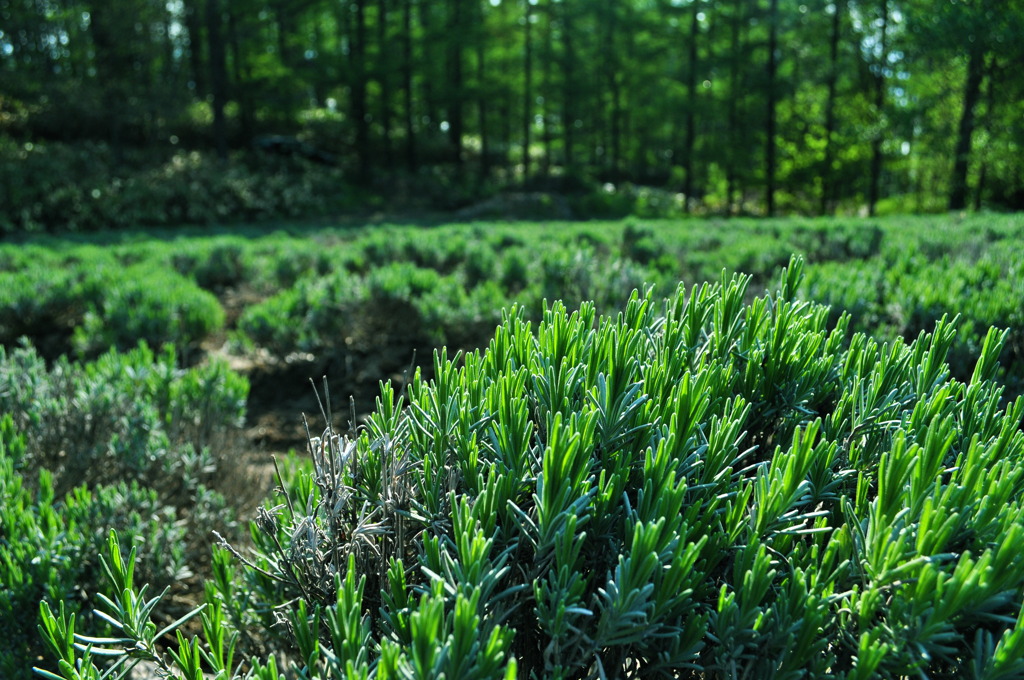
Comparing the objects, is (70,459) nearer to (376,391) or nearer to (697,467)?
(376,391)

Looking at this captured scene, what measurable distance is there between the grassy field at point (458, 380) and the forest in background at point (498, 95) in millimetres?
13492

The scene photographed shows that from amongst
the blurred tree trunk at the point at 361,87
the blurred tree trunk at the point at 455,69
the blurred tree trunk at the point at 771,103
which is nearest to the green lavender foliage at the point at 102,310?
the blurred tree trunk at the point at 361,87

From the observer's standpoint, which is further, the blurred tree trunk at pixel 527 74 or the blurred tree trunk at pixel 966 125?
the blurred tree trunk at pixel 527 74

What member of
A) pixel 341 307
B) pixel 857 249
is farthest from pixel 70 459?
pixel 857 249

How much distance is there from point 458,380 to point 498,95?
1224 inches

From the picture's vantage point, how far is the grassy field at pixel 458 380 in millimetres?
1317

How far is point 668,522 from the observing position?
3.65ft

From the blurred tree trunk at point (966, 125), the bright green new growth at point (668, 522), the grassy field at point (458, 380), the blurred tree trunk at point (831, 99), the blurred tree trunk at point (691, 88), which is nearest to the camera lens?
the bright green new growth at point (668, 522)

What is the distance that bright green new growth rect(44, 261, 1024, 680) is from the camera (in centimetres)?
103

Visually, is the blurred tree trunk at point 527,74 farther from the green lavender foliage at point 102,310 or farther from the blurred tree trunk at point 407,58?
the green lavender foliage at point 102,310

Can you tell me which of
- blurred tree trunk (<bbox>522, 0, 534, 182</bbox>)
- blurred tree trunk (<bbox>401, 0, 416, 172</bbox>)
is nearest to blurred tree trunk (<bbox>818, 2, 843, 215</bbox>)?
blurred tree trunk (<bbox>522, 0, 534, 182</bbox>)

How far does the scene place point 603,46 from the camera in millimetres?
34812

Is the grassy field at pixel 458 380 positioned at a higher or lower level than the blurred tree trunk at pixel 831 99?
lower

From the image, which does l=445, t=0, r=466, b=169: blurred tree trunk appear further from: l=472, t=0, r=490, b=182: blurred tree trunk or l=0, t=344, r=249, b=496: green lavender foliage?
l=0, t=344, r=249, b=496: green lavender foliage
